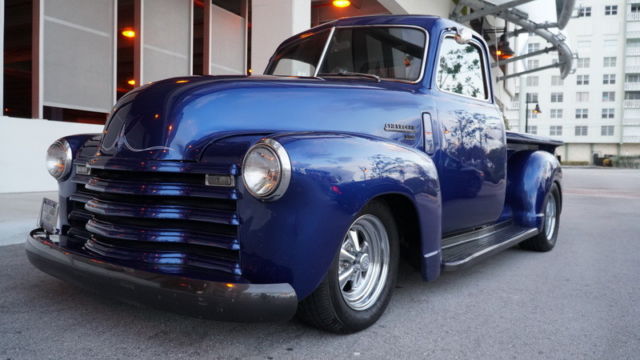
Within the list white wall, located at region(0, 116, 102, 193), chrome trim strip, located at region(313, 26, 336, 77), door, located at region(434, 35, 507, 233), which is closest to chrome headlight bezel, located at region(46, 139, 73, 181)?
chrome trim strip, located at region(313, 26, 336, 77)

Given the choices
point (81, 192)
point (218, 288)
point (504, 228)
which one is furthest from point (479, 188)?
point (81, 192)

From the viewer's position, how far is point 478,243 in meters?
3.83

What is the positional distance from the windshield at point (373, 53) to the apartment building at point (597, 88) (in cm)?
6585

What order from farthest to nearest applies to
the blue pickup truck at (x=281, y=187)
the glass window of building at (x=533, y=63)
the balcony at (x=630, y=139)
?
the glass window of building at (x=533, y=63)
the balcony at (x=630, y=139)
the blue pickup truck at (x=281, y=187)

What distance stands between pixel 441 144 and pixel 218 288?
76.2 inches

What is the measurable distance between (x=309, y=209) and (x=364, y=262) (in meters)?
0.68

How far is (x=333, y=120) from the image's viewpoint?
276 cm

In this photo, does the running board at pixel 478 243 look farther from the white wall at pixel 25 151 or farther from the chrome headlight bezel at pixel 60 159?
the white wall at pixel 25 151

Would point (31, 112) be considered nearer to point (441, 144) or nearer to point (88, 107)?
point (88, 107)

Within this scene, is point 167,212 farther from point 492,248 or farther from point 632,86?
point 632,86

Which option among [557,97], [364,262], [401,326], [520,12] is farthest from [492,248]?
[557,97]

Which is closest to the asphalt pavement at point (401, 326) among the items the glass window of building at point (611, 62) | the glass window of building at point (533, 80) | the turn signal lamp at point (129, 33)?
the turn signal lamp at point (129, 33)

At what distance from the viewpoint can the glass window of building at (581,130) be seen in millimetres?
66625

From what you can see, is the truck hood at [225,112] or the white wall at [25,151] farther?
the white wall at [25,151]
